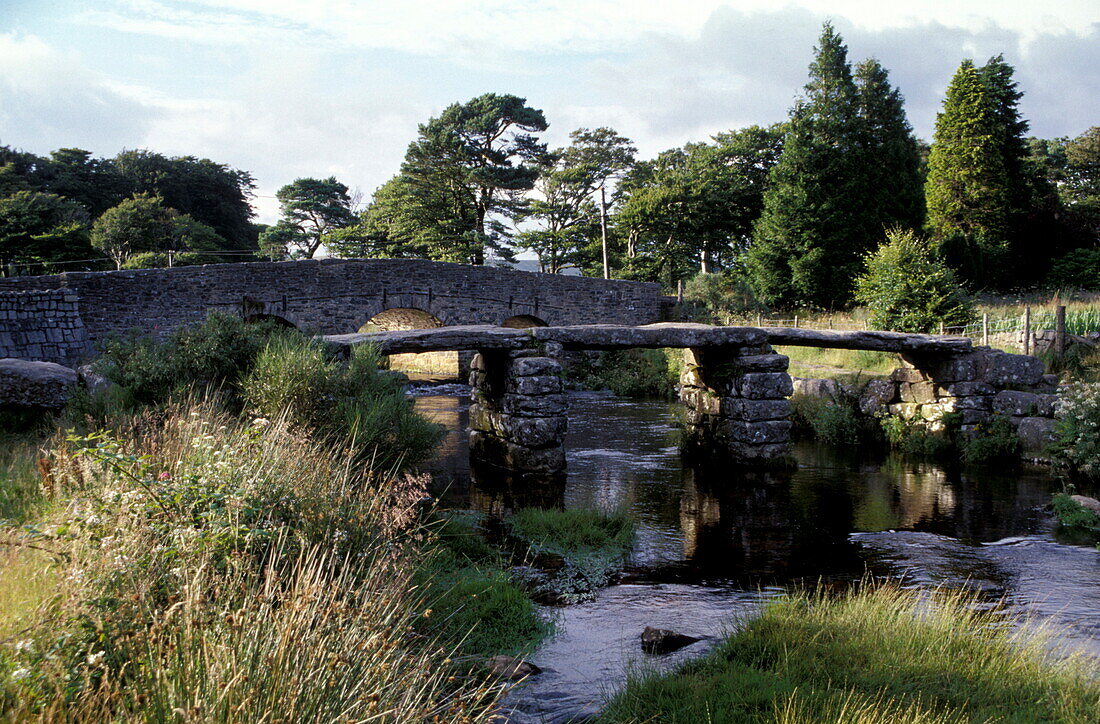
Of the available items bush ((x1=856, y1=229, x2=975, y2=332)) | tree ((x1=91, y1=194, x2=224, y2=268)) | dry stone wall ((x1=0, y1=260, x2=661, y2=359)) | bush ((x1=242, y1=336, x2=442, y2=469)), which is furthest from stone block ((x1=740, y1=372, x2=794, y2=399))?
tree ((x1=91, y1=194, x2=224, y2=268))

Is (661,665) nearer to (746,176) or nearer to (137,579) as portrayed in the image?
(137,579)

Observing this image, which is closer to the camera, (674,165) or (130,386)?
(130,386)

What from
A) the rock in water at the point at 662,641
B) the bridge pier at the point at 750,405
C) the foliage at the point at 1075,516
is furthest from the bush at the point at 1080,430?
the rock in water at the point at 662,641

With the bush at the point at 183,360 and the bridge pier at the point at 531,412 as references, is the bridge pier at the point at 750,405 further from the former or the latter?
the bush at the point at 183,360

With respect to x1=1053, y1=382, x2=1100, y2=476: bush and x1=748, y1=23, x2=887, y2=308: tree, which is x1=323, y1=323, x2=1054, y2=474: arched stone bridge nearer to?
x1=1053, y1=382, x2=1100, y2=476: bush

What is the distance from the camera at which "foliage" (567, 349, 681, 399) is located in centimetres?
2080

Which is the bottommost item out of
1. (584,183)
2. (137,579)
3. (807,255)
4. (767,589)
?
(767,589)

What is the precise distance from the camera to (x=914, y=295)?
53.5 feet

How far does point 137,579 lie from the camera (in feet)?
10.7

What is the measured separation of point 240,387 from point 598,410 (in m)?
10.6

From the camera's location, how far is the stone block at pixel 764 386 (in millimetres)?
12055

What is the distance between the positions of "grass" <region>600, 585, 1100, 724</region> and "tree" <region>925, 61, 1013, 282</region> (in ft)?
84.6

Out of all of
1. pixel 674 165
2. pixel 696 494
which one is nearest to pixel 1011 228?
pixel 674 165

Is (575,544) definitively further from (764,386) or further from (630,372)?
(630,372)
